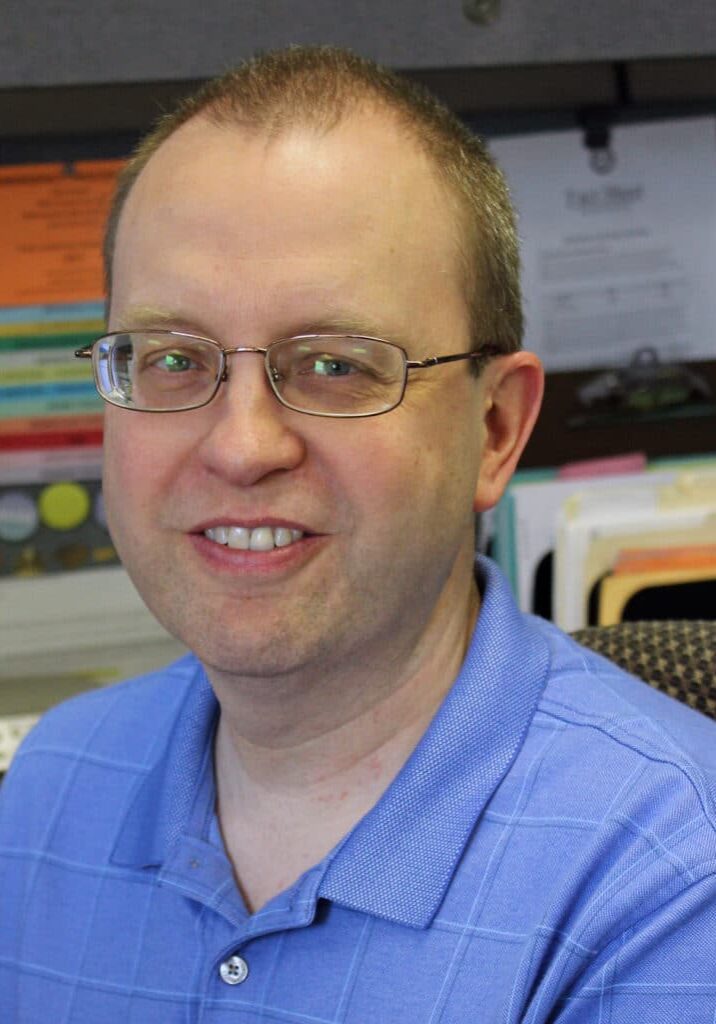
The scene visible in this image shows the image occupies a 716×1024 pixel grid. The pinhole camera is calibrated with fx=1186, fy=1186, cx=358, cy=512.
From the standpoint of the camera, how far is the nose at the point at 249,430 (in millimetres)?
622

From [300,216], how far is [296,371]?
0.08m

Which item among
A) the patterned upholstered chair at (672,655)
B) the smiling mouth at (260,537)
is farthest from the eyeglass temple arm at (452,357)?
the patterned upholstered chair at (672,655)

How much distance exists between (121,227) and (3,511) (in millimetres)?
452

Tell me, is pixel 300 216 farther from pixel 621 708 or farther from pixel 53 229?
pixel 53 229

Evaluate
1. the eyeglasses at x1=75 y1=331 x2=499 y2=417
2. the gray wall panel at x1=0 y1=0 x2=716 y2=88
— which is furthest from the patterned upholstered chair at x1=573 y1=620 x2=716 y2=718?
the gray wall panel at x1=0 y1=0 x2=716 y2=88

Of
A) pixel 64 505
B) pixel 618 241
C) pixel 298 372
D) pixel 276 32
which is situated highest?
pixel 276 32

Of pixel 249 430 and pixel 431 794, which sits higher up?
pixel 249 430

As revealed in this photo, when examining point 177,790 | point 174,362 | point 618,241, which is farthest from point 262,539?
point 618,241

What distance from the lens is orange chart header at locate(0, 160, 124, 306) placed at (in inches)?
41.8

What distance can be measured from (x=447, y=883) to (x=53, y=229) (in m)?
0.70

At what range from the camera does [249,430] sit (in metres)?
0.63

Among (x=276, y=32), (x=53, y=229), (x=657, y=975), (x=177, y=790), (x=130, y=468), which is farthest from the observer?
(x=53, y=229)

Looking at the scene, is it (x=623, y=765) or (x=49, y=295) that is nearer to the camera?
(x=623, y=765)

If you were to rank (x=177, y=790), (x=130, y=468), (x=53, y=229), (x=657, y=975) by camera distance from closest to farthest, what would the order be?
1. (x=657, y=975)
2. (x=130, y=468)
3. (x=177, y=790)
4. (x=53, y=229)
